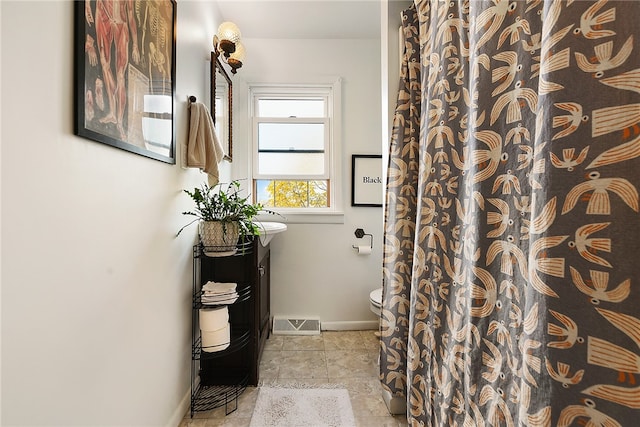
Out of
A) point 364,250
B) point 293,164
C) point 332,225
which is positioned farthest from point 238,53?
point 364,250

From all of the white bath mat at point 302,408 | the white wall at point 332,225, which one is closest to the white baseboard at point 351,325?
the white wall at point 332,225

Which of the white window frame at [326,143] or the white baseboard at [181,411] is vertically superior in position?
the white window frame at [326,143]

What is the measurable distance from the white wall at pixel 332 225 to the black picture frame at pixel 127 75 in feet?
3.95

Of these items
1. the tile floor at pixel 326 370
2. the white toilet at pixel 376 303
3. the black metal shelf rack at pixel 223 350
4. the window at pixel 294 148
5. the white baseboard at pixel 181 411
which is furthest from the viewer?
the window at pixel 294 148

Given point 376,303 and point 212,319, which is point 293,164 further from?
point 212,319

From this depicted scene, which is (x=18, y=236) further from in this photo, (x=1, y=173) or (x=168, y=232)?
(x=168, y=232)

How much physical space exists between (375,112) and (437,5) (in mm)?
1396

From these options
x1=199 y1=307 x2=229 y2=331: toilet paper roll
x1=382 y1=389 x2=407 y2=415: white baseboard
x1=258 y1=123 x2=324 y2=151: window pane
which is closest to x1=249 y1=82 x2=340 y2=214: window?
x1=258 y1=123 x2=324 y2=151: window pane

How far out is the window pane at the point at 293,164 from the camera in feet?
8.39

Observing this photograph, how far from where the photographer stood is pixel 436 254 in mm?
1099

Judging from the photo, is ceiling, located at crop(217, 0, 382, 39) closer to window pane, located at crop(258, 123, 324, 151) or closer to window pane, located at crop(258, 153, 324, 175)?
window pane, located at crop(258, 123, 324, 151)

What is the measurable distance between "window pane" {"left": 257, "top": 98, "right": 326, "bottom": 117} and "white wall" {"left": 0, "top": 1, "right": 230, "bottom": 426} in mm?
1532

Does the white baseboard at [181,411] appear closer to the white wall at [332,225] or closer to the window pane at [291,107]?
the white wall at [332,225]

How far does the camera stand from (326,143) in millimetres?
2535
